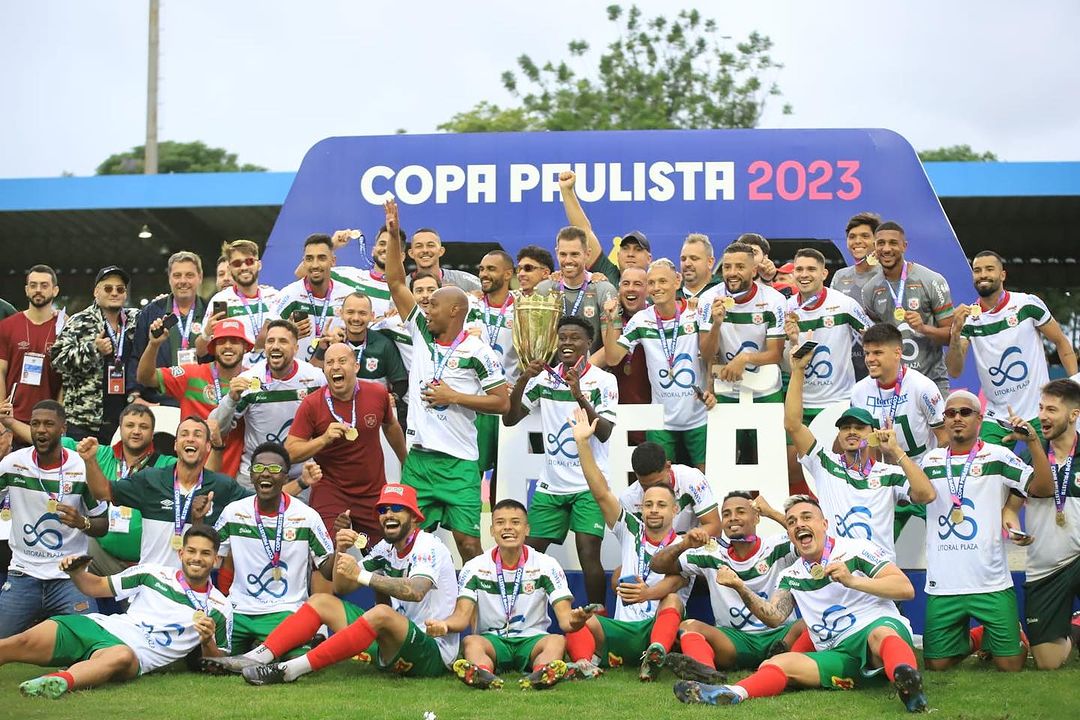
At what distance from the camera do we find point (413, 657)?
7629mm

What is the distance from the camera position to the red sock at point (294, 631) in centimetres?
754

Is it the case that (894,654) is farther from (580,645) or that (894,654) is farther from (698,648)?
(580,645)

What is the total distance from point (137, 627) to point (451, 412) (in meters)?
2.31

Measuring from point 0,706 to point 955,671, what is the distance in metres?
5.13

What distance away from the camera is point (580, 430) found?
331 inches

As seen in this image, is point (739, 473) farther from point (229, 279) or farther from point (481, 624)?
point (229, 279)

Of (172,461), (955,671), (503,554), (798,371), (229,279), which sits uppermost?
(229,279)

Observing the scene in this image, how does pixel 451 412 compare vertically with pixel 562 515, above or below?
above

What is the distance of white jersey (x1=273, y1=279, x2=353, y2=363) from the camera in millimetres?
10026

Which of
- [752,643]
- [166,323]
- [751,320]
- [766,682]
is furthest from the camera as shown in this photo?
[166,323]

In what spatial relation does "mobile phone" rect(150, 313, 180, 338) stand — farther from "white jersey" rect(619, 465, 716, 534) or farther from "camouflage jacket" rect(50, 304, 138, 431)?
"white jersey" rect(619, 465, 716, 534)

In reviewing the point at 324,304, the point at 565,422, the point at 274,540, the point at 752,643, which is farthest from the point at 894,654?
the point at 324,304

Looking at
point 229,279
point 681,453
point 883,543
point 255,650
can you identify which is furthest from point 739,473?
point 229,279

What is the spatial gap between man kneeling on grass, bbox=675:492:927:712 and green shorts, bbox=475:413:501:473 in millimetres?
2413
